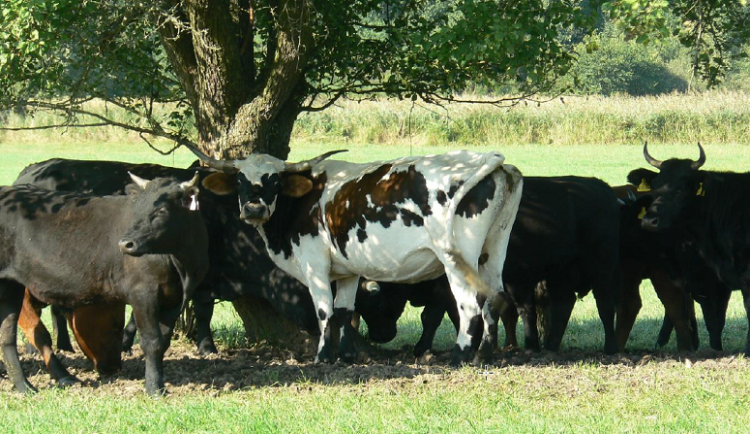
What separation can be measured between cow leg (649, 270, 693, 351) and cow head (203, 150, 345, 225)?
4.01m

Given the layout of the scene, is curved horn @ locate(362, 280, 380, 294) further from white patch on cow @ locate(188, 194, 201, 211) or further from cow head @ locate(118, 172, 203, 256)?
white patch on cow @ locate(188, 194, 201, 211)

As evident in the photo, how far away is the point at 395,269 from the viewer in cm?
933


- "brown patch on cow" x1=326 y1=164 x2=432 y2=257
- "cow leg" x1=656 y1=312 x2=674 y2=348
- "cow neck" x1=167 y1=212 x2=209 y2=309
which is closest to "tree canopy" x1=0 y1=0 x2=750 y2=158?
"brown patch on cow" x1=326 y1=164 x2=432 y2=257

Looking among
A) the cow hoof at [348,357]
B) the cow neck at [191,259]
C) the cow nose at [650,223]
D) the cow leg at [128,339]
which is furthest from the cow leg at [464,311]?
the cow leg at [128,339]

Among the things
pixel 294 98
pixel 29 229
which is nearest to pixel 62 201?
pixel 29 229

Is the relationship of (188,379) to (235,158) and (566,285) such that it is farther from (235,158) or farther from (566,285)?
(566,285)

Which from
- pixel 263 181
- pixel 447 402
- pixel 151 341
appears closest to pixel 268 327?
pixel 263 181

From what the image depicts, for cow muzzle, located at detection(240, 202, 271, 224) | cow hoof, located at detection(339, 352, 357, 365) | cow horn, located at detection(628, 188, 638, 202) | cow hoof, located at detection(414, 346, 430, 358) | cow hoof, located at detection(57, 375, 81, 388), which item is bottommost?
cow hoof, located at detection(414, 346, 430, 358)

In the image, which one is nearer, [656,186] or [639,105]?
[656,186]

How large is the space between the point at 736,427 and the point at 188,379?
4404mm

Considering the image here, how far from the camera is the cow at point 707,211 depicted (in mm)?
10297

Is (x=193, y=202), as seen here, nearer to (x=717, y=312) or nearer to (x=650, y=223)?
(x=650, y=223)

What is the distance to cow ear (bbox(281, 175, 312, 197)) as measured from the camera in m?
9.96

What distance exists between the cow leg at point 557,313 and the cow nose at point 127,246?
4.77m
